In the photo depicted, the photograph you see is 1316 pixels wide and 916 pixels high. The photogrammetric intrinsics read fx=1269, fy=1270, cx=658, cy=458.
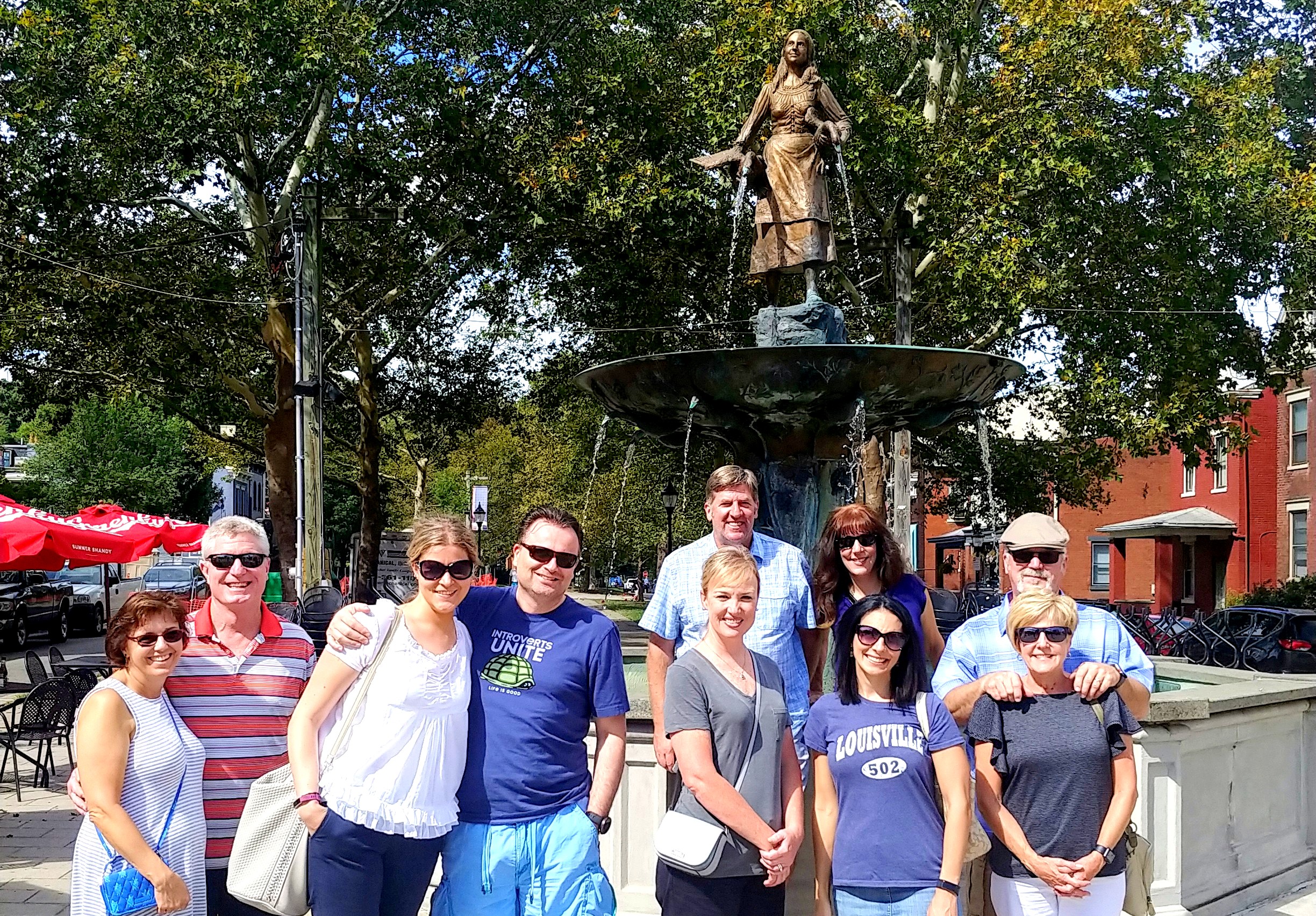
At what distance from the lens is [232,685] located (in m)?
3.87

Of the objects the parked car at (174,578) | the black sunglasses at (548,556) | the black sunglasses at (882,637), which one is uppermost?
the black sunglasses at (548,556)

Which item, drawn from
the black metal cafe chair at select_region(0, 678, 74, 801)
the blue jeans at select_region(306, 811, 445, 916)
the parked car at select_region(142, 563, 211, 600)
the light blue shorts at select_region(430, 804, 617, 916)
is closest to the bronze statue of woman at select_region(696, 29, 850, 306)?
the light blue shorts at select_region(430, 804, 617, 916)

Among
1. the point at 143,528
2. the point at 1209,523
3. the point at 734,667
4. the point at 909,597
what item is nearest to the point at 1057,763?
the point at 909,597

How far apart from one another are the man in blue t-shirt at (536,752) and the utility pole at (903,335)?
19251 millimetres

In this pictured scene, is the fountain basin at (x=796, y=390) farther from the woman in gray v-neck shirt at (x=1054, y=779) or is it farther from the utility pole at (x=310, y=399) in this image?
the utility pole at (x=310, y=399)

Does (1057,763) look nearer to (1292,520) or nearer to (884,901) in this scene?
(884,901)

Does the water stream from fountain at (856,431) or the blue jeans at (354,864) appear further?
the water stream from fountain at (856,431)

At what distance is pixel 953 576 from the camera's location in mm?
66812

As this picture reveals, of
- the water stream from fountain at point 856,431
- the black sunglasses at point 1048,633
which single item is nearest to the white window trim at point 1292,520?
the water stream from fountain at point 856,431

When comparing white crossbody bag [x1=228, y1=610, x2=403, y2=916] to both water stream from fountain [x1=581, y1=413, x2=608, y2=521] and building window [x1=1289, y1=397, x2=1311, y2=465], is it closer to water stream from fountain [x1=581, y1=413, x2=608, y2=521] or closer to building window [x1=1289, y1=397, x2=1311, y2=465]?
water stream from fountain [x1=581, y1=413, x2=608, y2=521]

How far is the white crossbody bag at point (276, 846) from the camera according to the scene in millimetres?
3617

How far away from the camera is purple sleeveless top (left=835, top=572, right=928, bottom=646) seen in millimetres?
4398

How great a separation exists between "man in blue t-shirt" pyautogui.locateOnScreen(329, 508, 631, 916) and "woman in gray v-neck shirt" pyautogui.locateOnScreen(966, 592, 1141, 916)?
1.17m

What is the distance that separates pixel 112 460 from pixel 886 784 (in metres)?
56.6
